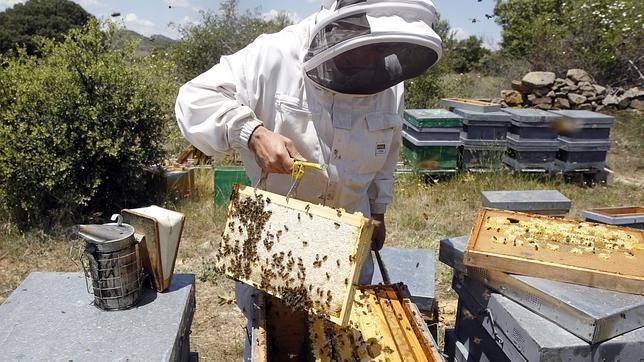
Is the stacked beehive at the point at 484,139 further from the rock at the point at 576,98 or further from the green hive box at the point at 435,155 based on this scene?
the rock at the point at 576,98

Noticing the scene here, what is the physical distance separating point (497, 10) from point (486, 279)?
25.3 metres

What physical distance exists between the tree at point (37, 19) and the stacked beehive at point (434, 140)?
2625 centimetres

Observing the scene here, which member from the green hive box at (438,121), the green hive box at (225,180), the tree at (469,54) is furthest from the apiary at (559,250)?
the tree at (469,54)

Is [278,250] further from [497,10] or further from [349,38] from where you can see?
[497,10]

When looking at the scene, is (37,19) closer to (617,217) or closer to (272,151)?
(272,151)

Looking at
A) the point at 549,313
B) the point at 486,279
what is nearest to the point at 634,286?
the point at 549,313

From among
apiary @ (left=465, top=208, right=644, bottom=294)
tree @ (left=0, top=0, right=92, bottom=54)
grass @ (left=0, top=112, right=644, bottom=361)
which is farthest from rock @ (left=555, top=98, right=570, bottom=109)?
tree @ (left=0, top=0, right=92, bottom=54)

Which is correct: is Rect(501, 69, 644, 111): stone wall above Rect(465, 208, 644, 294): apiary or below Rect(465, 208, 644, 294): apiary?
above

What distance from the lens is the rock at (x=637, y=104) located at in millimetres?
11164

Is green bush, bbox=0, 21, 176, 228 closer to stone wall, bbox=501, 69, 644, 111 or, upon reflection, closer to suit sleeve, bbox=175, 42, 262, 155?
suit sleeve, bbox=175, 42, 262, 155

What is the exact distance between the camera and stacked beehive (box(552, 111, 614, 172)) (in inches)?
265

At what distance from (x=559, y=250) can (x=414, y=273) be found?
109 cm

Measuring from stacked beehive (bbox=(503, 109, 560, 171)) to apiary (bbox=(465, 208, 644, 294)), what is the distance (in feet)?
15.5

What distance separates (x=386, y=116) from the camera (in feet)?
7.25
